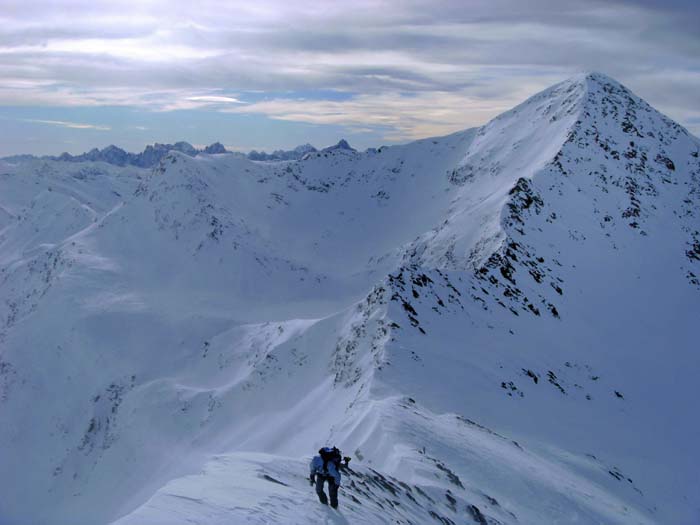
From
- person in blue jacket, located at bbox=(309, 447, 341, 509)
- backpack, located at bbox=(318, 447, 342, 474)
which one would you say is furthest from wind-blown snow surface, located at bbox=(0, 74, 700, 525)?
backpack, located at bbox=(318, 447, 342, 474)

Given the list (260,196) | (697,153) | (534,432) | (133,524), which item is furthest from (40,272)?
(697,153)

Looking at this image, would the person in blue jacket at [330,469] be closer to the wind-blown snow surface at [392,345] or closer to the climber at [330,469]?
the climber at [330,469]

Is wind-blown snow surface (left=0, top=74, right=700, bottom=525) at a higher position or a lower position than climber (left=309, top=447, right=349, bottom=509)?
lower

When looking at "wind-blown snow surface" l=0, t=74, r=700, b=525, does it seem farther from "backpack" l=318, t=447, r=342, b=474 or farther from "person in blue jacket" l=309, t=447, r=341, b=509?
"backpack" l=318, t=447, r=342, b=474

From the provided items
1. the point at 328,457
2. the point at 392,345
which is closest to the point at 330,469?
the point at 328,457

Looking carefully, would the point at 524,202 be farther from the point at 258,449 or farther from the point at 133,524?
the point at 133,524

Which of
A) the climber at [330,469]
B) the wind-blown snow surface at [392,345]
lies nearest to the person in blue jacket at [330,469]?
the climber at [330,469]

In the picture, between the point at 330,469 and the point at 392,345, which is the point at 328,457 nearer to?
the point at 330,469

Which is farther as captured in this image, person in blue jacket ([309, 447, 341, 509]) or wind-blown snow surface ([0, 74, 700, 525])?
wind-blown snow surface ([0, 74, 700, 525])

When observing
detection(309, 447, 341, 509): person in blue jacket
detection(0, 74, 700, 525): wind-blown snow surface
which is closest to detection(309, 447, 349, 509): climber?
detection(309, 447, 341, 509): person in blue jacket
